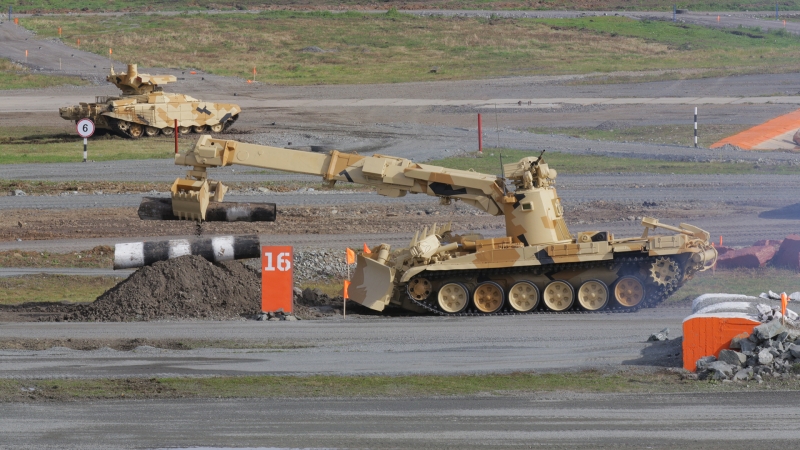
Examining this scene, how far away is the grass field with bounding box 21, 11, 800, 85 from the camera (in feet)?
220

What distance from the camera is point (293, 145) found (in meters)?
43.9

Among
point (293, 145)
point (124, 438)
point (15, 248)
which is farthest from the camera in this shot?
point (293, 145)

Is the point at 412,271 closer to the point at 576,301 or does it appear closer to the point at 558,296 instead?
the point at 558,296

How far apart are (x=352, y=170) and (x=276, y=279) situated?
263cm

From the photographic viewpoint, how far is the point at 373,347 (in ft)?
62.7

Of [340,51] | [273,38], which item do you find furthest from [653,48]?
[273,38]

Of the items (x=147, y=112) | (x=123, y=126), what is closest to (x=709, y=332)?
(x=147, y=112)

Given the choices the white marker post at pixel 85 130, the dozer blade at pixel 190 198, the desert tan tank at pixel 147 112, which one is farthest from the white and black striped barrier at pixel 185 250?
the desert tan tank at pixel 147 112

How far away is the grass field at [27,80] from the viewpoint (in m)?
63.1

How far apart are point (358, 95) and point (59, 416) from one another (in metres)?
44.7

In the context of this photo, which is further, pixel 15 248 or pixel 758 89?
pixel 758 89

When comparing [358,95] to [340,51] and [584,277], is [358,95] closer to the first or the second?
[340,51]

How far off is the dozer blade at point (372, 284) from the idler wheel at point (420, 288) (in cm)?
Answer: 39

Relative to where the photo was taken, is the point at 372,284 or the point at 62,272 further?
the point at 62,272
